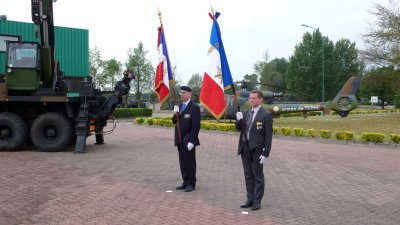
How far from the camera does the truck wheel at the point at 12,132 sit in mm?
12547

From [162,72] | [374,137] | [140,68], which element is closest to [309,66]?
[140,68]

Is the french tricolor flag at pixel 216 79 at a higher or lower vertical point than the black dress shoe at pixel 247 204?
higher

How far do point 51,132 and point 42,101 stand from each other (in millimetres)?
954

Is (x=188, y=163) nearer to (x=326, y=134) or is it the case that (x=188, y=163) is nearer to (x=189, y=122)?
(x=189, y=122)

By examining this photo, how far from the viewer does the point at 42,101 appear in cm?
1258

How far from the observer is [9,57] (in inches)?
504

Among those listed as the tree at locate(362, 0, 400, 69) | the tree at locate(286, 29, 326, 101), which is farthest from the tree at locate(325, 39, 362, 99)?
the tree at locate(362, 0, 400, 69)

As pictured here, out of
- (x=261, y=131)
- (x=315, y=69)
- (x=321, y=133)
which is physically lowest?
(x=321, y=133)

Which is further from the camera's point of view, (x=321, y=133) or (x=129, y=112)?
(x=129, y=112)

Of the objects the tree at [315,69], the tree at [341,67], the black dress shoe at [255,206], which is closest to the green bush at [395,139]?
the black dress shoe at [255,206]

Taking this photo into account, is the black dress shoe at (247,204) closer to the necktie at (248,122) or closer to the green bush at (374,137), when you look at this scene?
the necktie at (248,122)

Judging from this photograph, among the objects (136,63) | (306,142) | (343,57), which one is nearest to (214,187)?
(306,142)

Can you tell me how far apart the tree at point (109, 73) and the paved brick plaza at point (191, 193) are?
34.6 meters

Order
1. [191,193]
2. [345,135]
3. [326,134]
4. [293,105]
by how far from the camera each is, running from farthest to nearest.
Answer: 1. [293,105]
2. [326,134]
3. [345,135]
4. [191,193]
